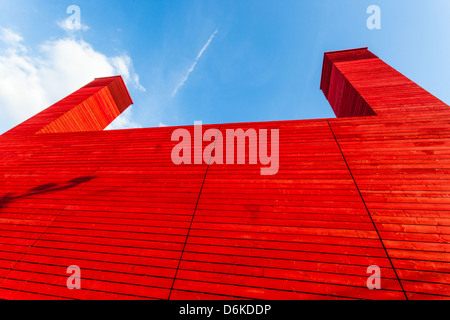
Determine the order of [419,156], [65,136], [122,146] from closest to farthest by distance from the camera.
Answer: [419,156], [122,146], [65,136]

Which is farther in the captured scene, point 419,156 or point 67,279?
point 419,156

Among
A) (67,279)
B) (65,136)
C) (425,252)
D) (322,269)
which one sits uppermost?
(65,136)

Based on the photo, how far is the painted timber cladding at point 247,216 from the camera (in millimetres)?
2197

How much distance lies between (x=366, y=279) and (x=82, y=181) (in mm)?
4913

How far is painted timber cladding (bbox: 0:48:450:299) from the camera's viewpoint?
7.21 feet

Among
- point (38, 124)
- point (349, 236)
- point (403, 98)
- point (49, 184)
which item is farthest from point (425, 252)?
point (38, 124)

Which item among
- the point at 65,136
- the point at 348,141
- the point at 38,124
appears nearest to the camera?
the point at 348,141

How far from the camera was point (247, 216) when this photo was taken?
2844 mm

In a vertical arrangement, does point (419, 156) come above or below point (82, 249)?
above

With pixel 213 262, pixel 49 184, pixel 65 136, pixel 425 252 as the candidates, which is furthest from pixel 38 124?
pixel 425 252

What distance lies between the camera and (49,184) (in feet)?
13.1

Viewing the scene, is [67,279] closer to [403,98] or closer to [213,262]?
[213,262]

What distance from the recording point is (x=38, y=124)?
22.5ft

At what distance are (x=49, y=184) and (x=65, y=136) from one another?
2.09 meters
